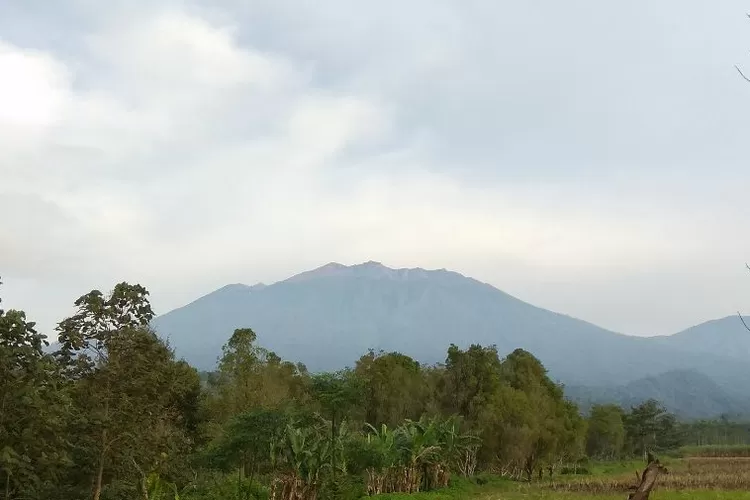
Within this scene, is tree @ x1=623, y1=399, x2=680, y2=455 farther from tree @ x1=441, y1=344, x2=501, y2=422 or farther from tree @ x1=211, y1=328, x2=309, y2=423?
tree @ x1=211, y1=328, x2=309, y2=423

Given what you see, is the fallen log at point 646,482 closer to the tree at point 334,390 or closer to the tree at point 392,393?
the tree at point 334,390

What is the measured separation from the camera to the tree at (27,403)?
9.43 meters

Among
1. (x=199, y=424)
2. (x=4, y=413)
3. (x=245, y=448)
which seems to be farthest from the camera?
(x=199, y=424)

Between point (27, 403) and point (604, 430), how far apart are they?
2413 inches

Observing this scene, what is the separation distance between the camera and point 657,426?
2938 inches

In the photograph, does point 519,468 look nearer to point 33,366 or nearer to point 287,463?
point 287,463

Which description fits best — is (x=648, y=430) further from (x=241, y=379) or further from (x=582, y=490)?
(x=241, y=379)

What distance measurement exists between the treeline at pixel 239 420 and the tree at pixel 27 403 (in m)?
0.02

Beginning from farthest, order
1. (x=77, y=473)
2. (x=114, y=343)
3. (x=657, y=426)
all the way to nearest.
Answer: (x=657, y=426), (x=77, y=473), (x=114, y=343)

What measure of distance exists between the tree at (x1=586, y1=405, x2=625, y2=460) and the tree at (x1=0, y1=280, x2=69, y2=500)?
5982cm

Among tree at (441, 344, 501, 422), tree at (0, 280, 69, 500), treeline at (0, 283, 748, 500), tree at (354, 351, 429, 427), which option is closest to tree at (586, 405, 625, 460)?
treeline at (0, 283, 748, 500)

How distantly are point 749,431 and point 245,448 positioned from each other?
321 ft

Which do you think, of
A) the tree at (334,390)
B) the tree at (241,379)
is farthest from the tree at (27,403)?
the tree at (241,379)

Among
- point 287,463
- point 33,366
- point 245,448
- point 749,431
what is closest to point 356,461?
point 287,463
